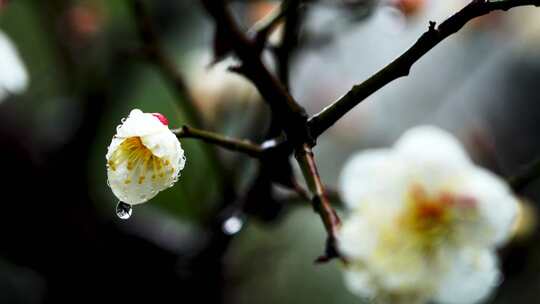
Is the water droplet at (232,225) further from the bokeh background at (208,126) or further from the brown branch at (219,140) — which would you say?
the brown branch at (219,140)

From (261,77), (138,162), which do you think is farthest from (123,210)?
(261,77)

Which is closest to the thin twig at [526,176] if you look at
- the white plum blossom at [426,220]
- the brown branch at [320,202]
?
the white plum blossom at [426,220]

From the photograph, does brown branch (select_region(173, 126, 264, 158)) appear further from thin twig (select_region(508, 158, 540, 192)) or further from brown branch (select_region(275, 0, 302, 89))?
thin twig (select_region(508, 158, 540, 192))

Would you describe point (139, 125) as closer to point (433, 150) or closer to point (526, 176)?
point (433, 150)

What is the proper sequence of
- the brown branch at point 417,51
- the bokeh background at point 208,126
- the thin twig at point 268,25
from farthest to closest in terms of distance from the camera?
the bokeh background at point 208,126, the thin twig at point 268,25, the brown branch at point 417,51

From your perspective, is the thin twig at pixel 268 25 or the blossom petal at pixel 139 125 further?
the thin twig at pixel 268 25

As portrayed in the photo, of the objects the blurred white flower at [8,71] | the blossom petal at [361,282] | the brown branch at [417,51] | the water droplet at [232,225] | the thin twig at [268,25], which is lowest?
the blossom petal at [361,282]

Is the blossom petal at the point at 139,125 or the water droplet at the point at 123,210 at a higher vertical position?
the blossom petal at the point at 139,125

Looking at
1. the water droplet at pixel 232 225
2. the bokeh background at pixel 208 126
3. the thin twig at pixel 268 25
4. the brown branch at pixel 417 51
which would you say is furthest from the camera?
the bokeh background at pixel 208 126

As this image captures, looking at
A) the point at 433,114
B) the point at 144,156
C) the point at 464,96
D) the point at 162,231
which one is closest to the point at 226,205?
the point at 162,231
